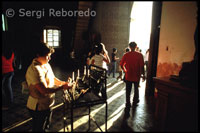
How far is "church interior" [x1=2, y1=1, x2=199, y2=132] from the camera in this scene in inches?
79.4

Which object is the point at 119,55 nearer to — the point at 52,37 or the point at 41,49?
the point at 52,37

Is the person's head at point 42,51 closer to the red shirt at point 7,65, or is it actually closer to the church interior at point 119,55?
the church interior at point 119,55

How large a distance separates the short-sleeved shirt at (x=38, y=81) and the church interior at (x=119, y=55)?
0.29m

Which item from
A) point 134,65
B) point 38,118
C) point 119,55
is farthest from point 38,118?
point 119,55

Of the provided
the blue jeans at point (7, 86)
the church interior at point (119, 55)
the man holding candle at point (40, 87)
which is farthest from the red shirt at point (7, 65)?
the man holding candle at point (40, 87)

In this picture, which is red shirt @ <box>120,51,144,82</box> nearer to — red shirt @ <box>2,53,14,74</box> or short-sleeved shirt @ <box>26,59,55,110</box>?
short-sleeved shirt @ <box>26,59,55,110</box>

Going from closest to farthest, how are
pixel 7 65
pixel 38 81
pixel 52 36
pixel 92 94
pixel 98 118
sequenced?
1. pixel 38 81
2. pixel 92 94
3. pixel 98 118
4. pixel 7 65
5. pixel 52 36

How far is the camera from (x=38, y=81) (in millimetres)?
1933

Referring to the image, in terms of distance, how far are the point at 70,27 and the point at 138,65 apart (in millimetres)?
11678

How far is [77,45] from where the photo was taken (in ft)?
38.3

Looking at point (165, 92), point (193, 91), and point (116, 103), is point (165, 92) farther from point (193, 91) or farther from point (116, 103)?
point (116, 103)

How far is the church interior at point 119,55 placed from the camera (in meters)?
2.02

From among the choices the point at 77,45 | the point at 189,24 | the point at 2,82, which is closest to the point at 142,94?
the point at 189,24

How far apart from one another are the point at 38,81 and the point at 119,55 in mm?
8373
